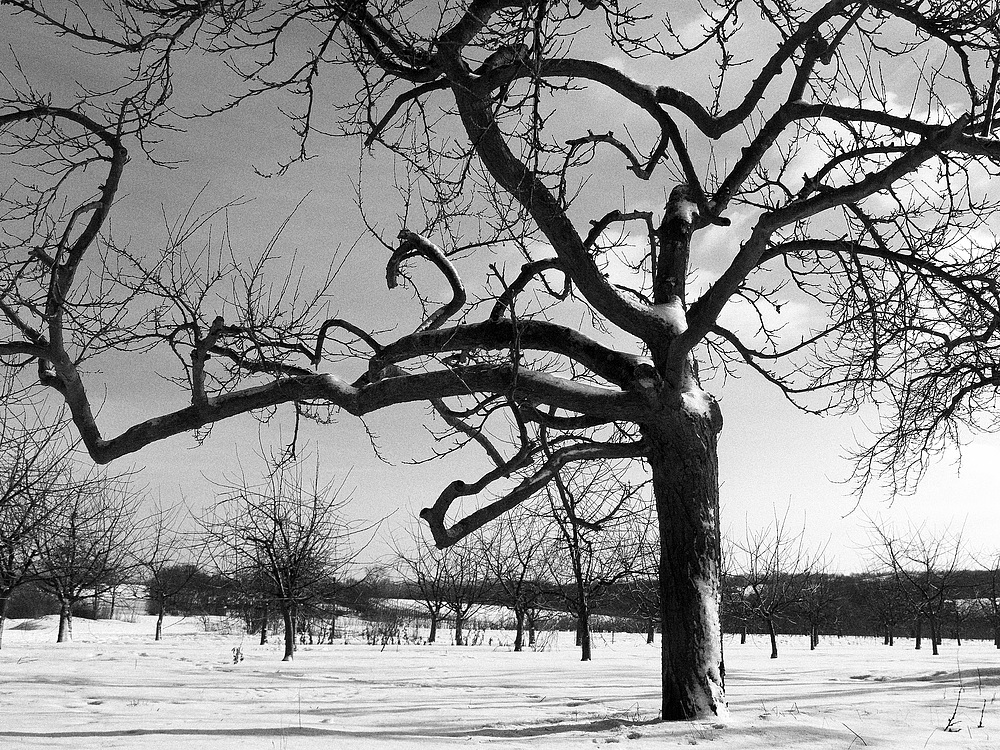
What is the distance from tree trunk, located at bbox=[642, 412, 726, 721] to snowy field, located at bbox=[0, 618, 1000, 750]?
12.7 inches

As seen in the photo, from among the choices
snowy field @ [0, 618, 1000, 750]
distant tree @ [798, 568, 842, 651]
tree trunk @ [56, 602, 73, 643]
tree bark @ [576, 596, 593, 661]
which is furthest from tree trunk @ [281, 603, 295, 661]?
distant tree @ [798, 568, 842, 651]

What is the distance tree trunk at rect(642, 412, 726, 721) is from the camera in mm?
5359

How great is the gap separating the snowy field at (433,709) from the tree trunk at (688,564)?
323 mm

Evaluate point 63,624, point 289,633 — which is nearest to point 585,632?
point 289,633

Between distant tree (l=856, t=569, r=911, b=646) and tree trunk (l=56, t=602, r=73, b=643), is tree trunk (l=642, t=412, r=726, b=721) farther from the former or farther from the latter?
distant tree (l=856, t=569, r=911, b=646)

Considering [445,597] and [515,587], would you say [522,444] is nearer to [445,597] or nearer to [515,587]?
[515,587]

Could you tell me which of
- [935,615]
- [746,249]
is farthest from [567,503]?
[935,615]

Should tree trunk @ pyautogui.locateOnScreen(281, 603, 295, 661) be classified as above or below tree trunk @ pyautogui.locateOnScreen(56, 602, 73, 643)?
above

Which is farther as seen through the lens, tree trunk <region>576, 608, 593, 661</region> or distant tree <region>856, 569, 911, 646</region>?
distant tree <region>856, 569, 911, 646</region>

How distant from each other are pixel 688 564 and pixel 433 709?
2962 millimetres

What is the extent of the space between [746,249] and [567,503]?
2.89m

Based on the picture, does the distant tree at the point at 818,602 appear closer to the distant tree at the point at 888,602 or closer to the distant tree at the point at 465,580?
the distant tree at the point at 888,602

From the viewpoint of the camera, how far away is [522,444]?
20.4 feet

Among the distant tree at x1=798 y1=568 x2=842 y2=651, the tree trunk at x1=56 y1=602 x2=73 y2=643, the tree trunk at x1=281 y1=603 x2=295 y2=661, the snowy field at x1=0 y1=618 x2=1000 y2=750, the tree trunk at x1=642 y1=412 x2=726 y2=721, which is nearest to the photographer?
the snowy field at x1=0 y1=618 x2=1000 y2=750
